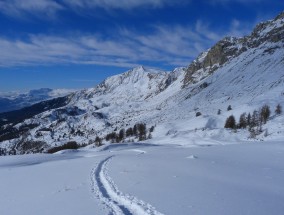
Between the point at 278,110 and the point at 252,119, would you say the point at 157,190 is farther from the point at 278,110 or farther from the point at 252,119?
the point at 278,110

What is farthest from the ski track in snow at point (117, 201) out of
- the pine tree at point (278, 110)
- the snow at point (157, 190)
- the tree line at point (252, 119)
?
the pine tree at point (278, 110)

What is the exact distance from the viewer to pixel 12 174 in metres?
27.8

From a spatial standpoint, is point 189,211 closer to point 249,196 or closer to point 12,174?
point 249,196

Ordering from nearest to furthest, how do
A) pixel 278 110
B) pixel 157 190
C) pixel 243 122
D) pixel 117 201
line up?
pixel 117 201, pixel 157 190, pixel 243 122, pixel 278 110

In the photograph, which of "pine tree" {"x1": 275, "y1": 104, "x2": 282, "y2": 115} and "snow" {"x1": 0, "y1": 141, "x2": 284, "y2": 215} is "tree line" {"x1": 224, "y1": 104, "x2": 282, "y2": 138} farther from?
"snow" {"x1": 0, "y1": 141, "x2": 284, "y2": 215}

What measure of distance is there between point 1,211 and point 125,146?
6066 centimetres

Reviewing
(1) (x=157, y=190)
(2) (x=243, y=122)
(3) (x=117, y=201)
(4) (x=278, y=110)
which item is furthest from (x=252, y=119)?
(3) (x=117, y=201)

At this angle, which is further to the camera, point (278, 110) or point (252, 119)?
point (278, 110)

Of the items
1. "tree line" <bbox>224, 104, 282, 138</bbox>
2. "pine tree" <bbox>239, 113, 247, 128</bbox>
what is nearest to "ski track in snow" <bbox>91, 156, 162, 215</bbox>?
"tree line" <bbox>224, 104, 282, 138</bbox>

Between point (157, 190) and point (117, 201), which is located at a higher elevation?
point (157, 190)

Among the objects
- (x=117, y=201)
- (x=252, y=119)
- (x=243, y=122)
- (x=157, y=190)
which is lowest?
(x=117, y=201)

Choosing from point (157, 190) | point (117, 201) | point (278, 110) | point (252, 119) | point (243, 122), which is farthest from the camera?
point (278, 110)

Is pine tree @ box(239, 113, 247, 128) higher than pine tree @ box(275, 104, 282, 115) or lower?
lower

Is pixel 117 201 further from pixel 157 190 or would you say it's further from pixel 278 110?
pixel 278 110
